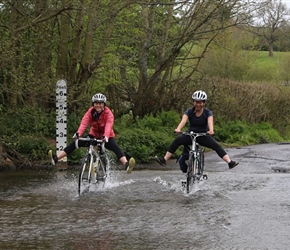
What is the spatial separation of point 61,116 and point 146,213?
25.7ft

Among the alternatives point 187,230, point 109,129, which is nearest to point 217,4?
point 109,129

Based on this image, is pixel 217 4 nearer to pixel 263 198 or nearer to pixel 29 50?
pixel 29 50

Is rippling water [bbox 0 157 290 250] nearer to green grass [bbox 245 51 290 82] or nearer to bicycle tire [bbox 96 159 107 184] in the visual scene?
bicycle tire [bbox 96 159 107 184]

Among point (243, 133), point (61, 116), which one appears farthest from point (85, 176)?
point (243, 133)

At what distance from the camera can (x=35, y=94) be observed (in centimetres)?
1694

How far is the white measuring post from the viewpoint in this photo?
1712 centimetres

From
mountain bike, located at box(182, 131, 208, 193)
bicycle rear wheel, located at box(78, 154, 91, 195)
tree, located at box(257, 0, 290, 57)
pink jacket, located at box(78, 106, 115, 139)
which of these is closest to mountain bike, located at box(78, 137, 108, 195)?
bicycle rear wheel, located at box(78, 154, 91, 195)

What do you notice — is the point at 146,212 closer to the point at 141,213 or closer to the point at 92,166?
the point at 141,213

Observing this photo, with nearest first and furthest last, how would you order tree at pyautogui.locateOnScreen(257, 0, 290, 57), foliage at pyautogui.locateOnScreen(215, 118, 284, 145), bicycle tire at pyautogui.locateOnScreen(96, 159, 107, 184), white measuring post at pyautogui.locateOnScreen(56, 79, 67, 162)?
bicycle tire at pyautogui.locateOnScreen(96, 159, 107, 184) < white measuring post at pyautogui.locateOnScreen(56, 79, 67, 162) < foliage at pyautogui.locateOnScreen(215, 118, 284, 145) < tree at pyautogui.locateOnScreen(257, 0, 290, 57)

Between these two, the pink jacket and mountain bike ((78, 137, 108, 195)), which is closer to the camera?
mountain bike ((78, 137, 108, 195))

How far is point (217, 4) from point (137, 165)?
23.5 feet

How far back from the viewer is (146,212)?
10.2 metres

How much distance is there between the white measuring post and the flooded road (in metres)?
1.38

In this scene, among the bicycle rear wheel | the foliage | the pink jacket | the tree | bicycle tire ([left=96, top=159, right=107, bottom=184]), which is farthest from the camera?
the tree
